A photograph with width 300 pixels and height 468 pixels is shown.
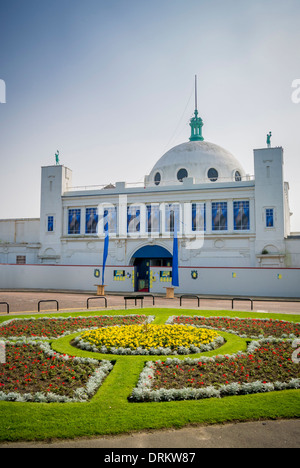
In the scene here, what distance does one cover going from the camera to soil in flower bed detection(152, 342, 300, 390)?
359 inches

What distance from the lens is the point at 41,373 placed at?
9.56m

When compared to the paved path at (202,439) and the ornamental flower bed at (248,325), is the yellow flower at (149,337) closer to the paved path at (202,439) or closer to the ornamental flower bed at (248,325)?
the ornamental flower bed at (248,325)

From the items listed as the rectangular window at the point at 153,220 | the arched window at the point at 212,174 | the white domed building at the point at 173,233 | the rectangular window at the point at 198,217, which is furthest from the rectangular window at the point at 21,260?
the arched window at the point at 212,174

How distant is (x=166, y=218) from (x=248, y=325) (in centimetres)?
2227

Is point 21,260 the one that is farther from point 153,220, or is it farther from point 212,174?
point 212,174

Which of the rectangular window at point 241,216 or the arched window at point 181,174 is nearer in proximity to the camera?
the rectangular window at point 241,216

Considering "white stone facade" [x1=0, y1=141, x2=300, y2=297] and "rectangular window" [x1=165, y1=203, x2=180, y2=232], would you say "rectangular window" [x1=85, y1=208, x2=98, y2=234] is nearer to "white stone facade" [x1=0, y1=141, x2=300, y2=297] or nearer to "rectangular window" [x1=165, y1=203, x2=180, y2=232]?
"white stone facade" [x1=0, y1=141, x2=300, y2=297]

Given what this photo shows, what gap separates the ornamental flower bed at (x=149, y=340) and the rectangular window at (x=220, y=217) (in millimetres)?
22651

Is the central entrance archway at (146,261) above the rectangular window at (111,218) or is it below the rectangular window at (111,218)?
below

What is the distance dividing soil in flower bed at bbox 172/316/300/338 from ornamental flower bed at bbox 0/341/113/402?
651 cm

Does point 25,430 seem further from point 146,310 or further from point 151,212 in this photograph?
point 151,212

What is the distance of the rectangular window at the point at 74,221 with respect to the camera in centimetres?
4053

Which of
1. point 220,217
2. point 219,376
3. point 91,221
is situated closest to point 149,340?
point 219,376
